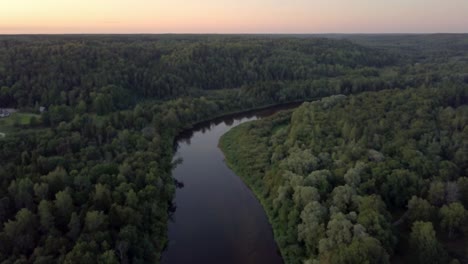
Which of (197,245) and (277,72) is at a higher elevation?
(277,72)

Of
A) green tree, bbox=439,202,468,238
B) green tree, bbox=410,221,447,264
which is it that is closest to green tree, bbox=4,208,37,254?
green tree, bbox=410,221,447,264

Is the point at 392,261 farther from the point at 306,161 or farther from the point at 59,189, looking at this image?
the point at 59,189

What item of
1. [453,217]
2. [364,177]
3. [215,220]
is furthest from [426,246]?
[215,220]

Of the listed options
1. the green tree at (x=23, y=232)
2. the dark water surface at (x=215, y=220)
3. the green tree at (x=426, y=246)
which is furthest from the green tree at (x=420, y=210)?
the green tree at (x=23, y=232)

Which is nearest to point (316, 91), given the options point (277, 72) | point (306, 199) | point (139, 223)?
point (277, 72)

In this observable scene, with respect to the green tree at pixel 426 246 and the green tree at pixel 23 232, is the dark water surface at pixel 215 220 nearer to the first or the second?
the green tree at pixel 23 232

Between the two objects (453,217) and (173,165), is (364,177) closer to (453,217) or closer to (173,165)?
(453,217)
